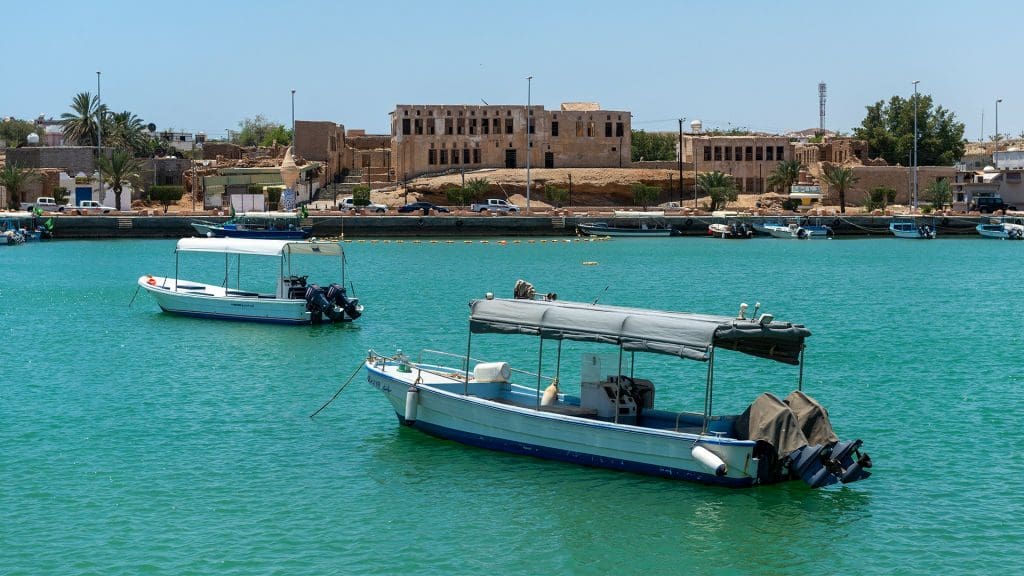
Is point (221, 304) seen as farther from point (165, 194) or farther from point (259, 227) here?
point (165, 194)

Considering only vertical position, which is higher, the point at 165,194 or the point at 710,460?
the point at 165,194

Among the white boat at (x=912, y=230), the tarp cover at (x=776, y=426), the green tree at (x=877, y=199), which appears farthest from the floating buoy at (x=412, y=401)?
the green tree at (x=877, y=199)

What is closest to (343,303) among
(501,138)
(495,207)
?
(495,207)

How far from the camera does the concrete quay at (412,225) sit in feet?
278

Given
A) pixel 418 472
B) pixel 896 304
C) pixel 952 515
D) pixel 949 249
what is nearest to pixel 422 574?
pixel 418 472

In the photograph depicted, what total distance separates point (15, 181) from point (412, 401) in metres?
78.4

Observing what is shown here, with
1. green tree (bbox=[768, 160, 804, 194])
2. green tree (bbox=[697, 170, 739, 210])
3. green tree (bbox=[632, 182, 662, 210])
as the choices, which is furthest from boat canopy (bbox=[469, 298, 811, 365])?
green tree (bbox=[768, 160, 804, 194])

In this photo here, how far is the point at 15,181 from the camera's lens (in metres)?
92.2

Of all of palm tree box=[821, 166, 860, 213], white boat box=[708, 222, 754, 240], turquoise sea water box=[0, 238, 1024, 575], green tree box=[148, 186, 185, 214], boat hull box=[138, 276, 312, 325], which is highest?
palm tree box=[821, 166, 860, 213]

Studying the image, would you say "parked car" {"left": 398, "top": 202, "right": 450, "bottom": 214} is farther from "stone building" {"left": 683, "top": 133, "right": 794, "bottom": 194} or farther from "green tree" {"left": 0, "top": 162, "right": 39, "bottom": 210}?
"green tree" {"left": 0, "top": 162, "right": 39, "bottom": 210}

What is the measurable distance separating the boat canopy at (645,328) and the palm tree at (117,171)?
74772 millimetres

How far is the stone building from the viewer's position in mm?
107688

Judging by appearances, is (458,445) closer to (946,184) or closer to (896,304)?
(896,304)

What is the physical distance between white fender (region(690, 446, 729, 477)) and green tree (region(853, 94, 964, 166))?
4369 inches
